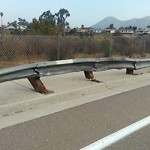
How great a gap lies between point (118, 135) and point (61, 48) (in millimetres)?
10599

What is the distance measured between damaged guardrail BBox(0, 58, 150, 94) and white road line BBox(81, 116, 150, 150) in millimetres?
2304

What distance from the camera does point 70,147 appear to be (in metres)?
4.09

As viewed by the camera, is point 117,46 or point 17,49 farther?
point 117,46

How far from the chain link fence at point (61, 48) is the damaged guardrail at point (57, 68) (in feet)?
15.2

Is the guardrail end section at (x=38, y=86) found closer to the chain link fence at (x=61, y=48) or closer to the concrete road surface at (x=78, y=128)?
the concrete road surface at (x=78, y=128)

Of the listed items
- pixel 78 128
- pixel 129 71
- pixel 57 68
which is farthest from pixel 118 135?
pixel 129 71

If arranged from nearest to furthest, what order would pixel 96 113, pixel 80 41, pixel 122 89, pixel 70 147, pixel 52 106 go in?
pixel 70 147 < pixel 96 113 < pixel 52 106 < pixel 122 89 < pixel 80 41

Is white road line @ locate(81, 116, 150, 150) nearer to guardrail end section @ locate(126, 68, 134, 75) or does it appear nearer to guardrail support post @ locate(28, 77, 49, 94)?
guardrail support post @ locate(28, 77, 49, 94)

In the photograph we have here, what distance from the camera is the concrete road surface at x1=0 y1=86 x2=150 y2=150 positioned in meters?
4.18

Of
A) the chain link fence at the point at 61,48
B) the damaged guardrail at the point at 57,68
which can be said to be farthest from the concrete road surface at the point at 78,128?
the chain link fence at the point at 61,48

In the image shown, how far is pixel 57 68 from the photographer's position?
283 inches

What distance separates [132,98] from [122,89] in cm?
101

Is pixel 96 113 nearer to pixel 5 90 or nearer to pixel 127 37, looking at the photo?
pixel 5 90

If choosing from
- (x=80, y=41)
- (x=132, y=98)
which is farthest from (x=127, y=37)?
(x=132, y=98)
